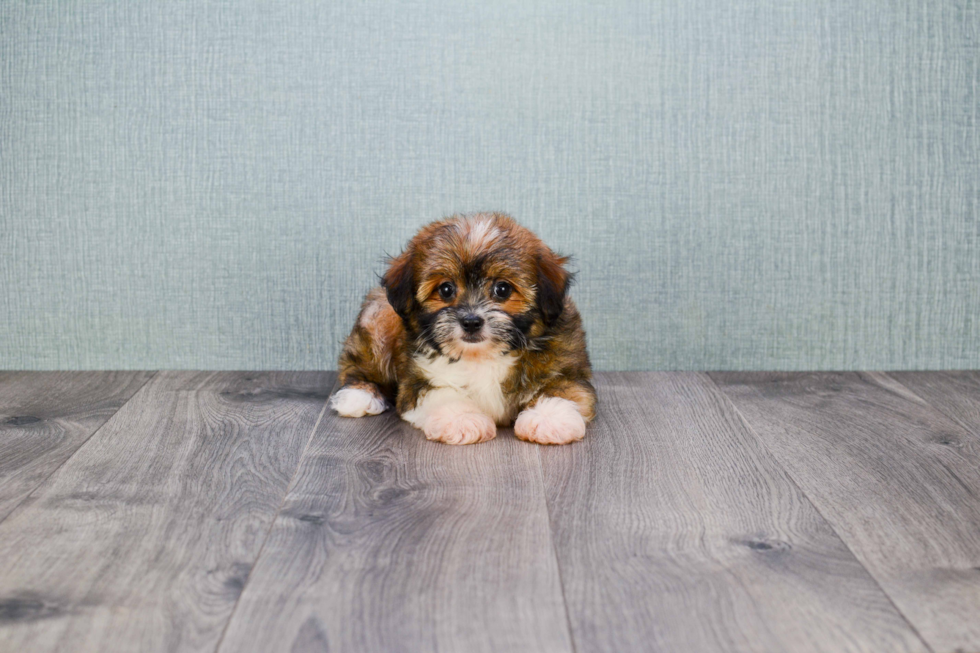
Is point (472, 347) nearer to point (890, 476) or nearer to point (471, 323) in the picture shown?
point (471, 323)

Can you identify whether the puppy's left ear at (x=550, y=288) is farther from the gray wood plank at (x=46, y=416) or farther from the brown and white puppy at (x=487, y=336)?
the gray wood plank at (x=46, y=416)

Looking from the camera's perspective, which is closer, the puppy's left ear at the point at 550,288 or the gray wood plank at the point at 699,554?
the gray wood plank at the point at 699,554

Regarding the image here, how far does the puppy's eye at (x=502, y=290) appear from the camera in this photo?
7.25 feet

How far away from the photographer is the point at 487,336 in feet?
7.18

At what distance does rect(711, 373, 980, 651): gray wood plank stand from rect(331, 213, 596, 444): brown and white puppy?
22.1 inches

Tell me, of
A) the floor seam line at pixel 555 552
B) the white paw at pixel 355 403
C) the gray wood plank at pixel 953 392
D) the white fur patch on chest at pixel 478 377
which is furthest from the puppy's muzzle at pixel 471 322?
the gray wood plank at pixel 953 392

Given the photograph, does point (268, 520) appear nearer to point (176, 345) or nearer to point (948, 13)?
point (176, 345)

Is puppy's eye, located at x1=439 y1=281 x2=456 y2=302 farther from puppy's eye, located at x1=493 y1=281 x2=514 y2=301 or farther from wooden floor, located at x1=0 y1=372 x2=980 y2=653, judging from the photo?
wooden floor, located at x1=0 y1=372 x2=980 y2=653

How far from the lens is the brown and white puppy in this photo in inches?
86.6

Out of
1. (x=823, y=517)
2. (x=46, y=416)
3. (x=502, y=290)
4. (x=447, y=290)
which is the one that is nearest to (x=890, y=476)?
(x=823, y=517)

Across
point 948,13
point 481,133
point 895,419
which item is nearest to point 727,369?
point 895,419

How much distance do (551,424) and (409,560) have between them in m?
0.73

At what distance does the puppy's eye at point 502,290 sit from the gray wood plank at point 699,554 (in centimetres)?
39

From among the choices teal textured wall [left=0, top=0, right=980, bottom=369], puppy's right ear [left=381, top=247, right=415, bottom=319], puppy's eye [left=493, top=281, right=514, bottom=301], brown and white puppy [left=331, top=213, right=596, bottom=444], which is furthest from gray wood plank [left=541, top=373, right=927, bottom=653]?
teal textured wall [left=0, top=0, right=980, bottom=369]
